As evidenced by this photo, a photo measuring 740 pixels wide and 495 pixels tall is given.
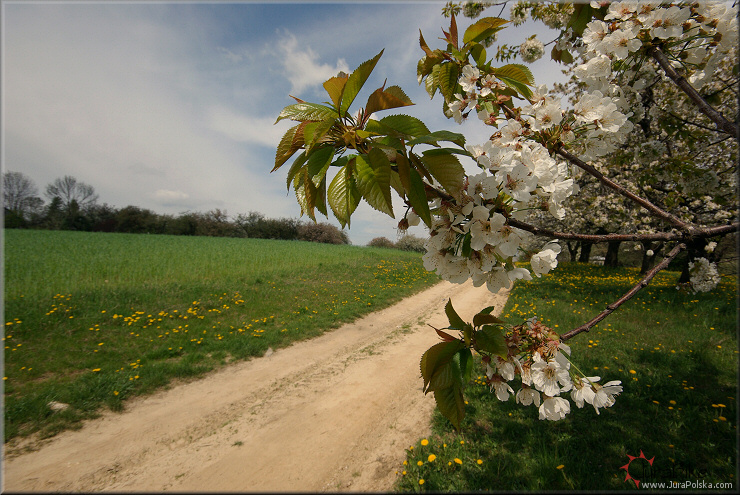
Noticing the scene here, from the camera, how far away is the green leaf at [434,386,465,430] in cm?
111

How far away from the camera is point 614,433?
10.5 feet

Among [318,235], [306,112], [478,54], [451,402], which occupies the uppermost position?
[318,235]

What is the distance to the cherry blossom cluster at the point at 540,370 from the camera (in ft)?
4.10

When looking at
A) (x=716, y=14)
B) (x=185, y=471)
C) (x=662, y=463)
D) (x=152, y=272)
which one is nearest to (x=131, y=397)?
(x=185, y=471)

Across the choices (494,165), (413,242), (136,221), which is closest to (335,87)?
(494,165)

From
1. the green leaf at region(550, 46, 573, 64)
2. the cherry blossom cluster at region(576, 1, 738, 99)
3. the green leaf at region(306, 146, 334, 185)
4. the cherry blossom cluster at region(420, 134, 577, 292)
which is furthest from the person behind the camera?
the green leaf at region(550, 46, 573, 64)

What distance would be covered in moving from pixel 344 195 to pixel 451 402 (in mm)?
891

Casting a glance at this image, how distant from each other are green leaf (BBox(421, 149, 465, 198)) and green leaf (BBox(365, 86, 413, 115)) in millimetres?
185

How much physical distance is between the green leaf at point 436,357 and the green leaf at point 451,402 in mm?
68

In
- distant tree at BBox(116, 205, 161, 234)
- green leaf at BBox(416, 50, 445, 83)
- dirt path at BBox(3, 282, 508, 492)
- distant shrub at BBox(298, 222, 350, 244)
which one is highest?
distant tree at BBox(116, 205, 161, 234)

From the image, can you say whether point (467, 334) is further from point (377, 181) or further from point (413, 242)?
point (413, 242)

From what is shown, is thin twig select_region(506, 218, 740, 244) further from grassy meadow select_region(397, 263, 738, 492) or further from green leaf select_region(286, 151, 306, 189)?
grassy meadow select_region(397, 263, 738, 492)

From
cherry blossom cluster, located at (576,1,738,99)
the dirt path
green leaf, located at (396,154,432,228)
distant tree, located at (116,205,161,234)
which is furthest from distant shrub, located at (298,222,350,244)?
green leaf, located at (396,154,432,228)

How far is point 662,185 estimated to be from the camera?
6375 millimetres
